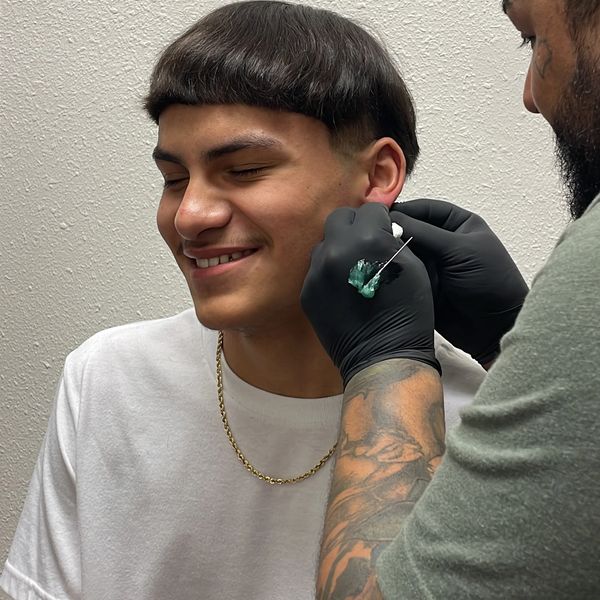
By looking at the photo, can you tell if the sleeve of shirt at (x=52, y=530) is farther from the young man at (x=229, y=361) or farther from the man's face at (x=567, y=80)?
the man's face at (x=567, y=80)

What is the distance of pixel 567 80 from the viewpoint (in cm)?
85

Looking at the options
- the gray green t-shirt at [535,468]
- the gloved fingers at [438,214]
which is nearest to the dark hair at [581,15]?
the gray green t-shirt at [535,468]

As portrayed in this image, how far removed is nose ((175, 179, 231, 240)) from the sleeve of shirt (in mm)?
359

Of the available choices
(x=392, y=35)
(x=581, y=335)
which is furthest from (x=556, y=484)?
(x=392, y=35)

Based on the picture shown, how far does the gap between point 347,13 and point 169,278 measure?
554 millimetres

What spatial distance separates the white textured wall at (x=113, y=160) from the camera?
5.07 ft

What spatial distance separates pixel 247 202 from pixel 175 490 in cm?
41

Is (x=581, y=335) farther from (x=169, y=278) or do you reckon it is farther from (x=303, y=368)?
(x=169, y=278)

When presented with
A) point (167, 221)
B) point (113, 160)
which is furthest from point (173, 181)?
point (113, 160)

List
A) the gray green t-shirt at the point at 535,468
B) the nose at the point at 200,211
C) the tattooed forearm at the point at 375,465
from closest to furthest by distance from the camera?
the gray green t-shirt at the point at 535,468 → the tattooed forearm at the point at 375,465 → the nose at the point at 200,211

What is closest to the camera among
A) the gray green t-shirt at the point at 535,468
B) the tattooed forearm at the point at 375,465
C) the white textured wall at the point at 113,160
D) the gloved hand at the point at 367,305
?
the gray green t-shirt at the point at 535,468

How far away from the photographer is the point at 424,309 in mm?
1024

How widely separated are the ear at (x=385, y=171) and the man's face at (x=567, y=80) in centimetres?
31

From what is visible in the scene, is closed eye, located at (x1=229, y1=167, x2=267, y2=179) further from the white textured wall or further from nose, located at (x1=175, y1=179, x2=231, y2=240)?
the white textured wall
